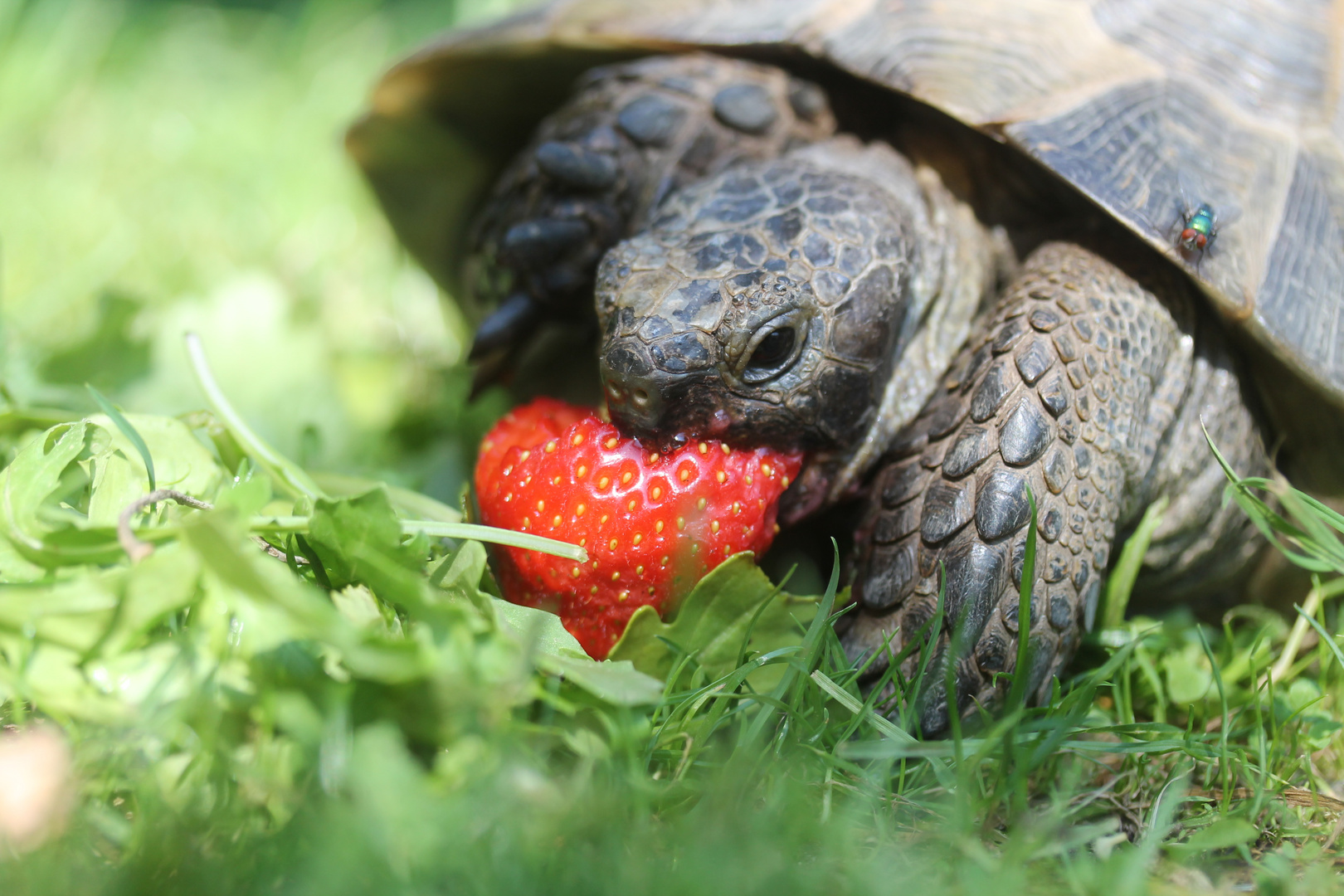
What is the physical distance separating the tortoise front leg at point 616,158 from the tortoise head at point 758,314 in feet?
0.95

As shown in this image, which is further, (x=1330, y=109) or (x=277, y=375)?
(x=277, y=375)

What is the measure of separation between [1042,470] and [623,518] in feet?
2.02

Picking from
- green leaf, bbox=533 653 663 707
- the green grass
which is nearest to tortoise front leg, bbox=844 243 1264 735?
the green grass

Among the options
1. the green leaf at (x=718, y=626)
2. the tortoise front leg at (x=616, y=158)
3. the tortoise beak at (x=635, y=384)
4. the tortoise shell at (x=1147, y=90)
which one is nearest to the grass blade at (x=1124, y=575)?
the tortoise shell at (x=1147, y=90)

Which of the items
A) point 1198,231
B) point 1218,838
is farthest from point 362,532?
point 1198,231

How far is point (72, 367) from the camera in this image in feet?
6.65

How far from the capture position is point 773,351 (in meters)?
1.39

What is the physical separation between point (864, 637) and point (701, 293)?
57cm

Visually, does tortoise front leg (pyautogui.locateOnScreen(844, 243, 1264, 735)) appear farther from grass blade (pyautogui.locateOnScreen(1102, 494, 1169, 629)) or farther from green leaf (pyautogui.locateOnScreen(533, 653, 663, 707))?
green leaf (pyautogui.locateOnScreen(533, 653, 663, 707))

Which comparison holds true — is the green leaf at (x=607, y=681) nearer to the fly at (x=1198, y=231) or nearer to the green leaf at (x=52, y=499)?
the green leaf at (x=52, y=499)

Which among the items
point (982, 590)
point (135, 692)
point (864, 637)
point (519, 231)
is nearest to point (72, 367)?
point (519, 231)

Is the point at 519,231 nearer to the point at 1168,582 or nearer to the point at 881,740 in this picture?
the point at 881,740

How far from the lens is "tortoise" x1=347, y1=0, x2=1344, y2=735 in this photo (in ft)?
4.51

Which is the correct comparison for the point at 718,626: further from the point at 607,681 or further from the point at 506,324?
the point at 506,324
